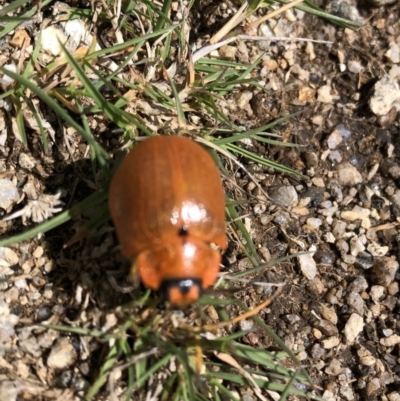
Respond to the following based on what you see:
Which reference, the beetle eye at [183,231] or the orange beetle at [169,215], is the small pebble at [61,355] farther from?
the beetle eye at [183,231]

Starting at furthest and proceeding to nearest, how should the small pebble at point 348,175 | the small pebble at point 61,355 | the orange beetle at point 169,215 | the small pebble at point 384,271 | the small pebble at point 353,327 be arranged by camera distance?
the small pebble at point 348,175
the small pebble at point 384,271
the small pebble at point 353,327
the small pebble at point 61,355
the orange beetle at point 169,215

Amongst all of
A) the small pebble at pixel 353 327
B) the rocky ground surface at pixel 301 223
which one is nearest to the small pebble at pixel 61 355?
the rocky ground surface at pixel 301 223

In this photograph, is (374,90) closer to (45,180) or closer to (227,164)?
(227,164)

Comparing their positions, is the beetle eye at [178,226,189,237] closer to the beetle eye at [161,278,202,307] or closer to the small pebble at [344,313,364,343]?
the beetle eye at [161,278,202,307]

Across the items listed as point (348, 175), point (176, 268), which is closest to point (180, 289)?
point (176, 268)

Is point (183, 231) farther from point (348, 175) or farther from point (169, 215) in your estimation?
point (348, 175)

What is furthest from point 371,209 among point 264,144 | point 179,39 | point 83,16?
point 83,16
